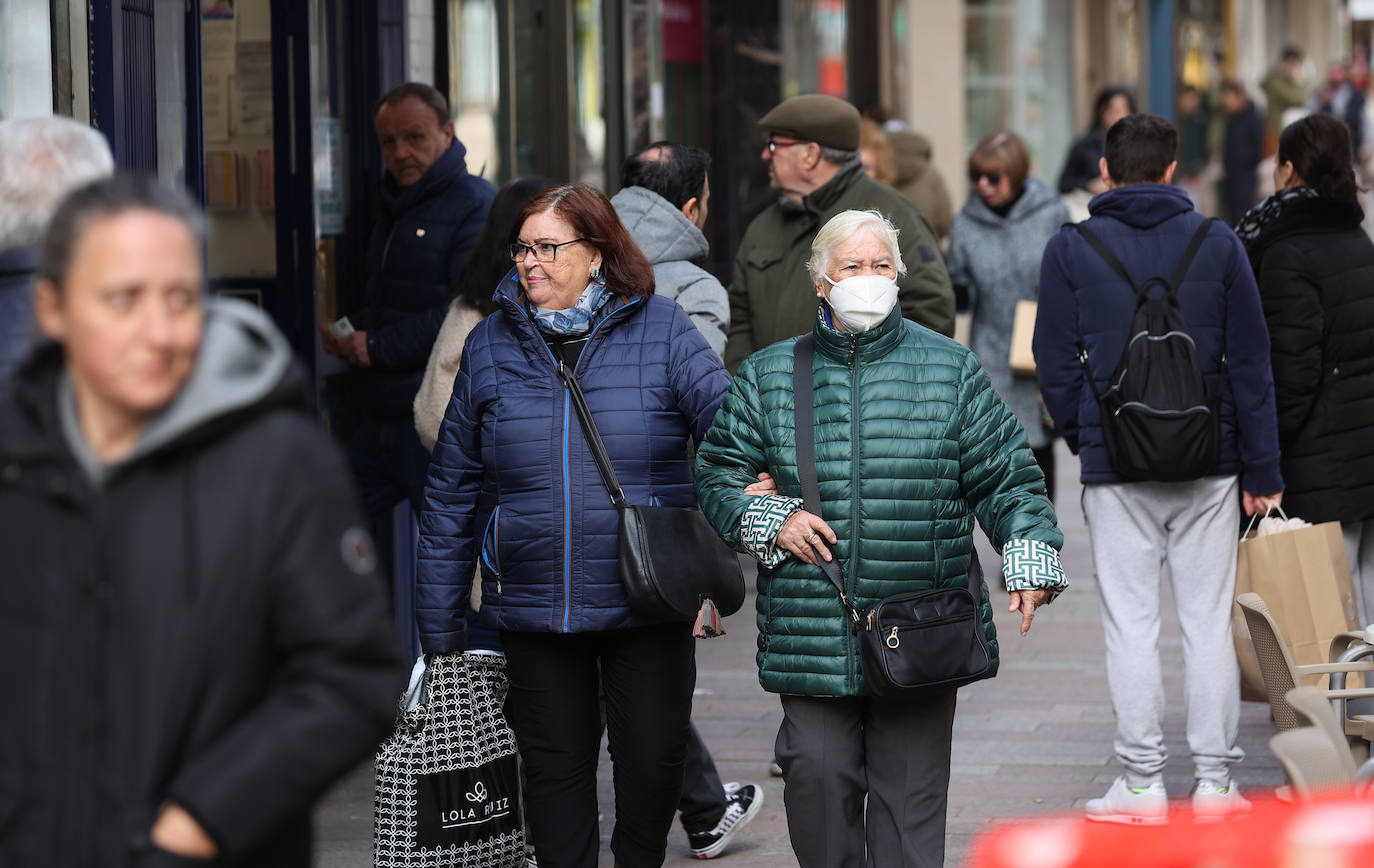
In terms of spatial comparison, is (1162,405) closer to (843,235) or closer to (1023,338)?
(843,235)

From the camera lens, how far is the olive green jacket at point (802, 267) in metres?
6.62

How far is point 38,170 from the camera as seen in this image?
136 inches

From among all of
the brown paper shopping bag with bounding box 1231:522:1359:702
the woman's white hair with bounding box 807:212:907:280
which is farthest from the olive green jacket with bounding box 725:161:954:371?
the woman's white hair with bounding box 807:212:907:280

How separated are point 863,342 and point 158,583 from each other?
2267 mm

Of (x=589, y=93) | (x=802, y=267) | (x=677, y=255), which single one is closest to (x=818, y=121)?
(x=802, y=267)

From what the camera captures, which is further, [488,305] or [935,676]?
[488,305]

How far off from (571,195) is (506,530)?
0.78 metres

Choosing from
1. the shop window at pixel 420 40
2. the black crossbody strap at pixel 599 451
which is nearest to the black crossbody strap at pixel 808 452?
the black crossbody strap at pixel 599 451

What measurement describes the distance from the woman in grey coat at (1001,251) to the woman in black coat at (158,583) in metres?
6.91

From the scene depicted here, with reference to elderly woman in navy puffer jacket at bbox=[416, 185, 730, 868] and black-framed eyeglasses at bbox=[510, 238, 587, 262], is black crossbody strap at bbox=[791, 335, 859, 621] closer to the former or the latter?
elderly woman in navy puffer jacket at bbox=[416, 185, 730, 868]

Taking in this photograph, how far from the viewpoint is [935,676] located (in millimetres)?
4453

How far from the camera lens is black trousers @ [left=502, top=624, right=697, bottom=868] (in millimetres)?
4809

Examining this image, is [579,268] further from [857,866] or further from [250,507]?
[250,507]

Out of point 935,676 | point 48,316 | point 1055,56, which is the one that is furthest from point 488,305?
point 1055,56
